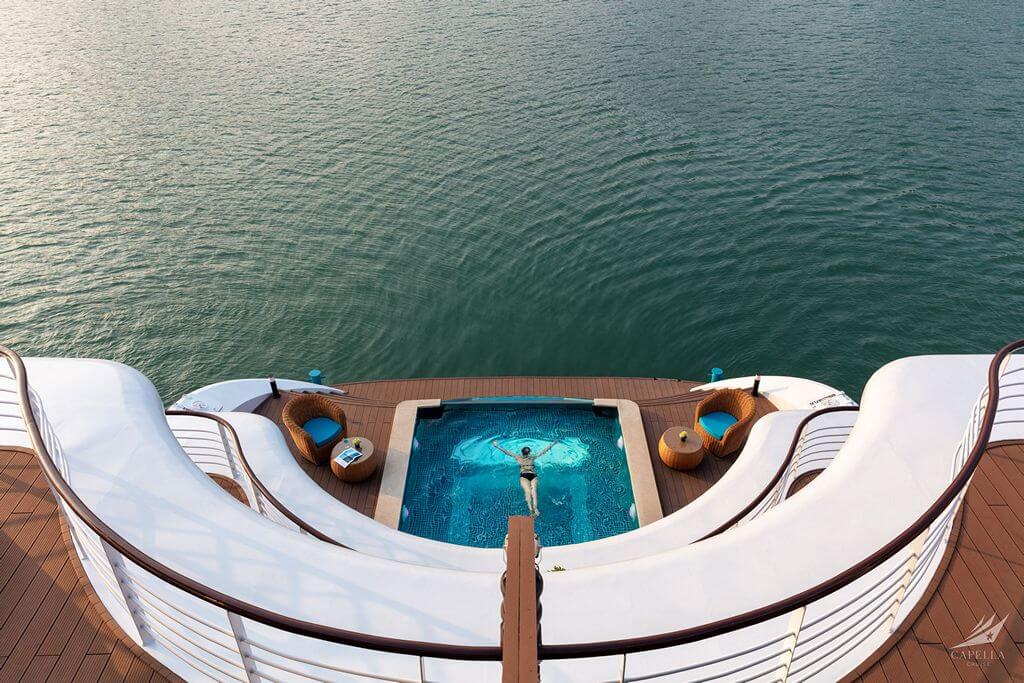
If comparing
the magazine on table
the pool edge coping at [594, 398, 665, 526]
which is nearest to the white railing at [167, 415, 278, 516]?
the magazine on table

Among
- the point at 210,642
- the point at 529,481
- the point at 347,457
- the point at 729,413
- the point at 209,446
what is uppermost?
the point at 729,413

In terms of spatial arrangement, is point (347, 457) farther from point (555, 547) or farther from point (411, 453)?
point (555, 547)

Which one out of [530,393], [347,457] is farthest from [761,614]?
[530,393]

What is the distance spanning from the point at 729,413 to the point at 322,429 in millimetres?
8517

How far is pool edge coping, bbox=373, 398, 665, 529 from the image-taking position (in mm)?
11656

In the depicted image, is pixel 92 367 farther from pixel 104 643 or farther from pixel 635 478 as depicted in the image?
pixel 635 478

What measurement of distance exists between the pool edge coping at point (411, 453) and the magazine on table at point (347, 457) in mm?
711

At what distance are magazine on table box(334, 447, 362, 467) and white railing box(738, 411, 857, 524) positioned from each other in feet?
22.9

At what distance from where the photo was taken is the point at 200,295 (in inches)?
893

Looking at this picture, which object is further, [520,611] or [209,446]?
[209,446]

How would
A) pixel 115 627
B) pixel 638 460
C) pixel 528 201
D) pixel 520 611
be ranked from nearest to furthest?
1. pixel 520 611
2. pixel 115 627
3. pixel 638 460
4. pixel 528 201

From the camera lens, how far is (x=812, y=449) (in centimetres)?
885

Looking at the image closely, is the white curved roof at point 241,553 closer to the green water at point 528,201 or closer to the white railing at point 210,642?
the white railing at point 210,642

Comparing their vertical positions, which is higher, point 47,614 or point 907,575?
point 47,614
